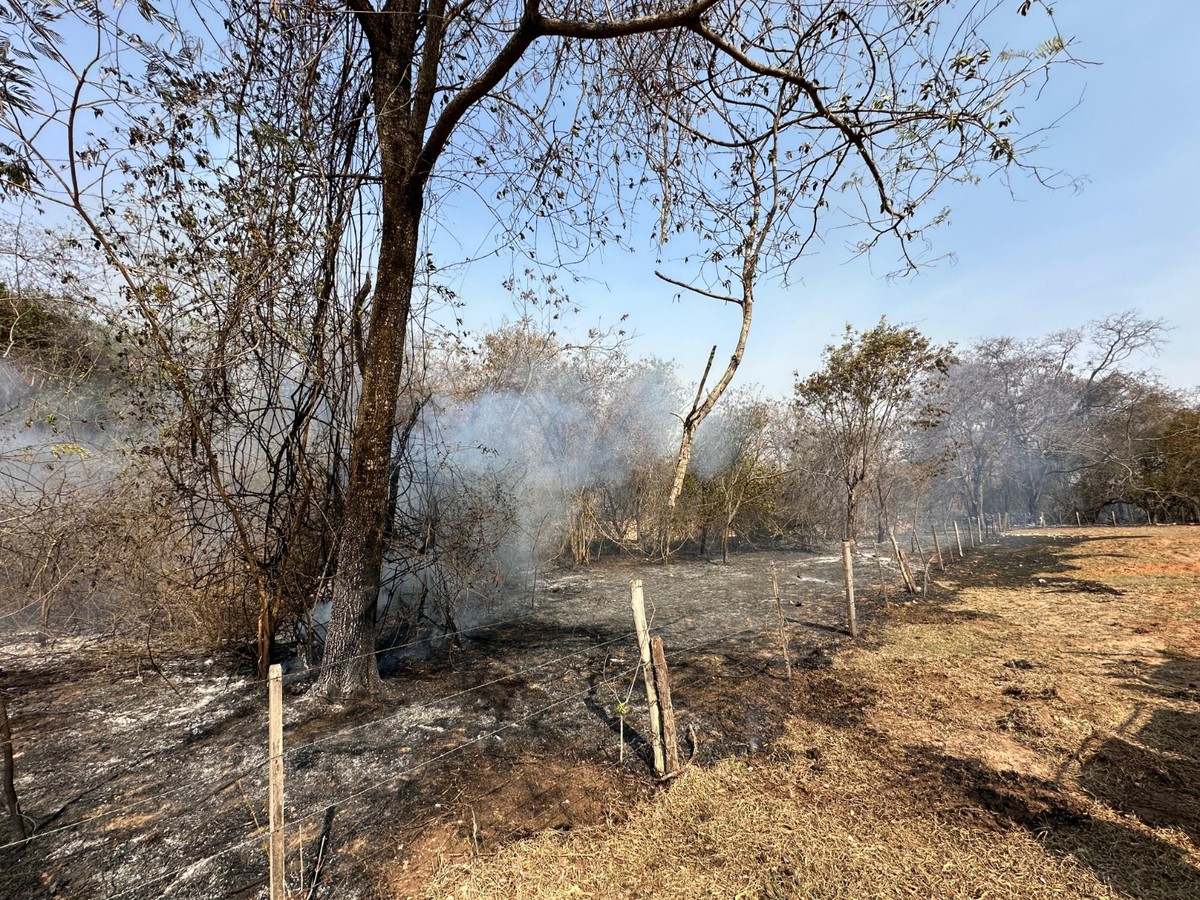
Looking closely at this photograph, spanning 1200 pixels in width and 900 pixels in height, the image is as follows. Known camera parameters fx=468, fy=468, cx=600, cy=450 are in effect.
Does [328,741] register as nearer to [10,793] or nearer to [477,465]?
[10,793]

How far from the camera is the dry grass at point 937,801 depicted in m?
2.31

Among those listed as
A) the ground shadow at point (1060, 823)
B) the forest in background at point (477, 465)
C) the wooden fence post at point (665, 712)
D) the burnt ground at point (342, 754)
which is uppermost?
the forest in background at point (477, 465)

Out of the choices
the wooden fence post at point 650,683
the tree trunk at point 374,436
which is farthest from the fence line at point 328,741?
the tree trunk at point 374,436

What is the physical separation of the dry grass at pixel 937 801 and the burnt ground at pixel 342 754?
292 mm

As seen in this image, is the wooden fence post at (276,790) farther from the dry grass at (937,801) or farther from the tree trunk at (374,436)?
the tree trunk at (374,436)

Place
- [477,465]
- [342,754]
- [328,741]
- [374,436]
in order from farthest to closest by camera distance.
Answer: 1. [477,465]
2. [374,436]
3. [328,741]
4. [342,754]

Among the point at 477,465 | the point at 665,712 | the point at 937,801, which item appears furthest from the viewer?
the point at 477,465

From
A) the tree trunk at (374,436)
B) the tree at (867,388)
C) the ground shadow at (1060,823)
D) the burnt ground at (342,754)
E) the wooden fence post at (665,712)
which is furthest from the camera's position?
the tree at (867,388)

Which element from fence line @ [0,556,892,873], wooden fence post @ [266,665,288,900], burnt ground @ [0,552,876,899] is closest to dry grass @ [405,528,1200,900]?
burnt ground @ [0,552,876,899]

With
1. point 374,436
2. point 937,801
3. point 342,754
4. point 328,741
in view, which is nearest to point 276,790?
point 342,754

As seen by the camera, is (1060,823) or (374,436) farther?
(374,436)

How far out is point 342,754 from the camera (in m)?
3.37

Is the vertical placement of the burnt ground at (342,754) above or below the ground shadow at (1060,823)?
above

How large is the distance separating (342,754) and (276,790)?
4.88 feet
